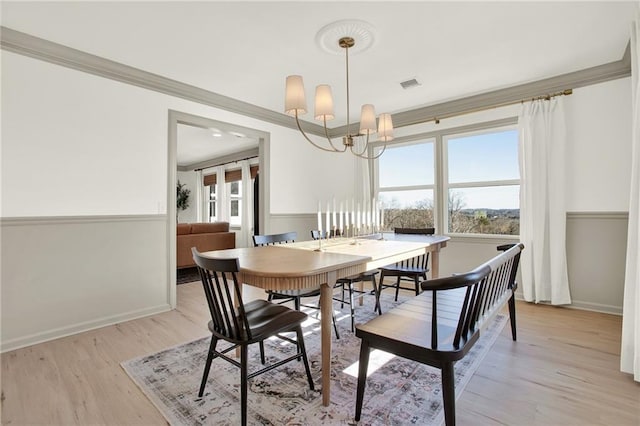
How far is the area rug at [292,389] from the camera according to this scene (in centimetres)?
157

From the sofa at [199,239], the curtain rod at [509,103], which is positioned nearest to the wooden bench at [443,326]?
the curtain rod at [509,103]

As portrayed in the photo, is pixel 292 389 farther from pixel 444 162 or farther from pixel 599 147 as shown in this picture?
pixel 599 147

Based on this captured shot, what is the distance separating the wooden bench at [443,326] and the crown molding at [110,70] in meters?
3.09

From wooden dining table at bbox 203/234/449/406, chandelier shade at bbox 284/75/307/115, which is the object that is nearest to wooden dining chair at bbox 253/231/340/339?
wooden dining table at bbox 203/234/449/406

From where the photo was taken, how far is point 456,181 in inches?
161

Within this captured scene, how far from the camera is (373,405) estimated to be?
1666 millimetres

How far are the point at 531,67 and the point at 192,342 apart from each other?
13.3 ft

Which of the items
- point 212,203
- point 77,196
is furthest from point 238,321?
point 212,203

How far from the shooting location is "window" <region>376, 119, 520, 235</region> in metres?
3.72

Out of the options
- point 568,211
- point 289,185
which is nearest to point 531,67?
point 568,211

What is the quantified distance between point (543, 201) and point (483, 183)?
0.74 meters

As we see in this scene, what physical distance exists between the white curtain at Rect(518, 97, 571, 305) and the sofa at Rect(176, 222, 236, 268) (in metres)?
4.50

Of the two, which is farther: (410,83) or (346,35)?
(410,83)

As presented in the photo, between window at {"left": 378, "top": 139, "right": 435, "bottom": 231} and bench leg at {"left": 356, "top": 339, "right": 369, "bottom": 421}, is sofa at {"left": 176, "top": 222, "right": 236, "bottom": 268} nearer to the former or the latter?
window at {"left": 378, "top": 139, "right": 435, "bottom": 231}
